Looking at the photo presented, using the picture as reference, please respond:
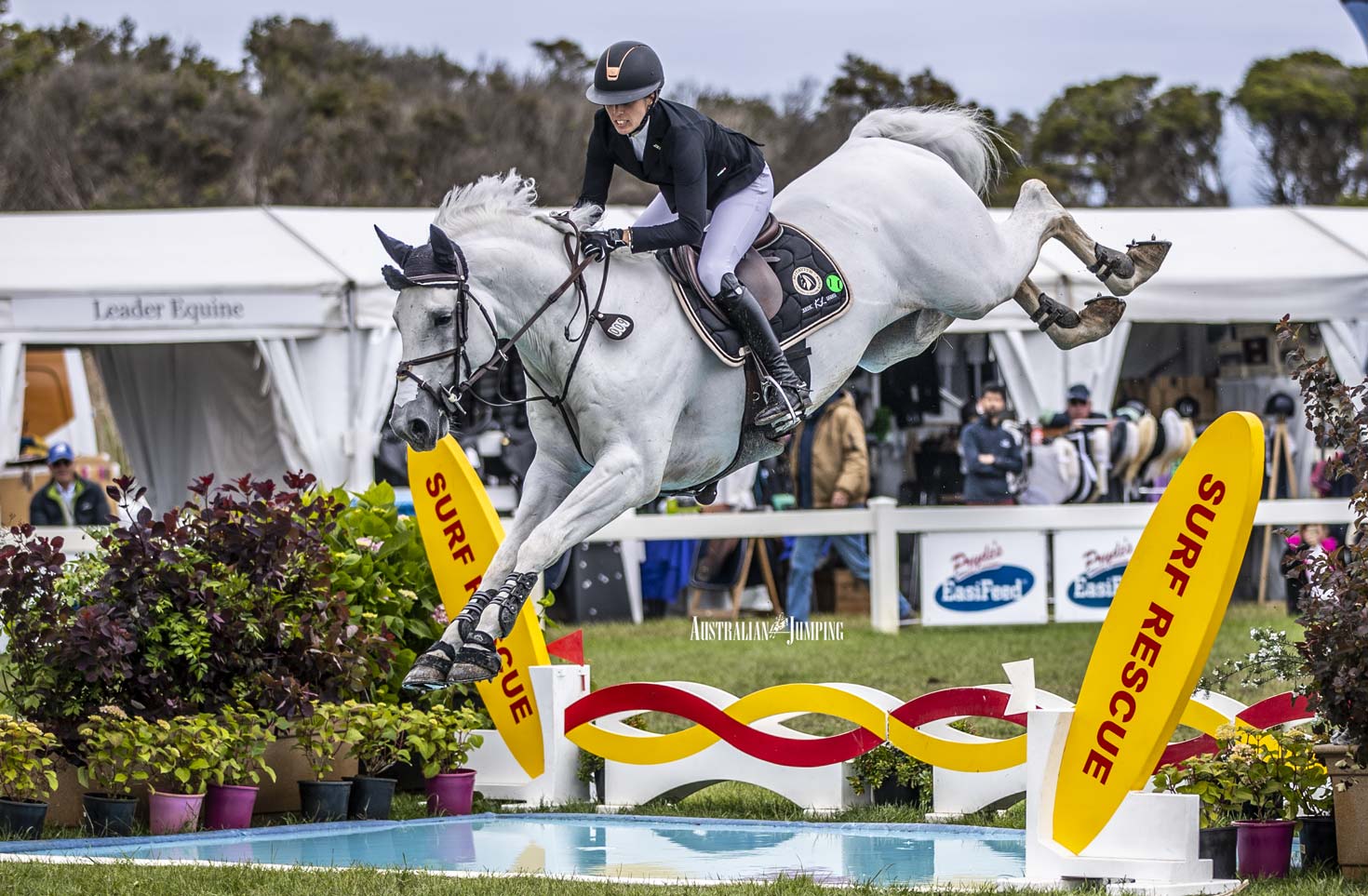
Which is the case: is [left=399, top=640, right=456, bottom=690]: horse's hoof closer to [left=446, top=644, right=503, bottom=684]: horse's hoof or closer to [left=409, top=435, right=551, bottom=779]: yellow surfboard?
[left=446, top=644, right=503, bottom=684]: horse's hoof

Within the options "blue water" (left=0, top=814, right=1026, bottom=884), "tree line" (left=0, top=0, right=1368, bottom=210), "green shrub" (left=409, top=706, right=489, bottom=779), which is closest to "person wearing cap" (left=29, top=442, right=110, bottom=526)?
"green shrub" (left=409, top=706, right=489, bottom=779)

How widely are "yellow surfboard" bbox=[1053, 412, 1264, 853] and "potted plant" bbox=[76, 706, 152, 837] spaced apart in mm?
3076

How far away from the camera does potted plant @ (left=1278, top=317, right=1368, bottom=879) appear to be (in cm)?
524

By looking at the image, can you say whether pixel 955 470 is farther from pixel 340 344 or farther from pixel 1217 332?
pixel 340 344

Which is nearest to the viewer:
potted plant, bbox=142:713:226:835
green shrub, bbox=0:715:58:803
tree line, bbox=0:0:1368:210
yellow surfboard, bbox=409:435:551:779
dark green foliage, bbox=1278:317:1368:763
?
dark green foliage, bbox=1278:317:1368:763

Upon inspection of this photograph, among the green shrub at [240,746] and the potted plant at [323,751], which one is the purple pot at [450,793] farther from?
the green shrub at [240,746]

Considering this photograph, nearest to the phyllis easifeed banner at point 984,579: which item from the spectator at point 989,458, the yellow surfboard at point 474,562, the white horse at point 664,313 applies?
the spectator at point 989,458

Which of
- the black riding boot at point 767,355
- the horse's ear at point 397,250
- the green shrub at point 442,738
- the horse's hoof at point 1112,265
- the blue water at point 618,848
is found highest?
the horse's hoof at point 1112,265

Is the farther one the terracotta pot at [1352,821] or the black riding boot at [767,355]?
the black riding boot at [767,355]

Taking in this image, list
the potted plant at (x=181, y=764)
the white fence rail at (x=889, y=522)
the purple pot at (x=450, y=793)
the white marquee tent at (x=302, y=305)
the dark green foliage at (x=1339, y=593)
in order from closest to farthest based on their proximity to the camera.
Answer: the dark green foliage at (x=1339, y=593) → the potted plant at (x=181, y=764) → the purple pot at (x=450, y=793) → the white fence rail at (x=889, y=522) → the white marquee tent at (x=302, y=305)

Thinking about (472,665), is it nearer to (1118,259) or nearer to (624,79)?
(624,79)

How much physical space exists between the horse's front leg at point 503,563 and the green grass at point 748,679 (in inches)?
23.0

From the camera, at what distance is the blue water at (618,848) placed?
5547 millimetres

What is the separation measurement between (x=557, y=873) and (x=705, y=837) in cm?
105
